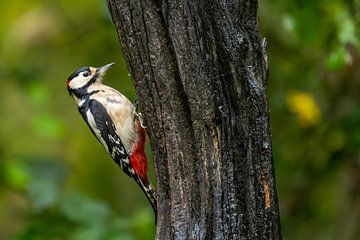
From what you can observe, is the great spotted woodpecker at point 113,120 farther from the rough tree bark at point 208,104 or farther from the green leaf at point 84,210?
the rough tree bark at point 208,104

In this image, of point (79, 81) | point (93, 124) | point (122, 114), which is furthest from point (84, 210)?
point (79, 81)

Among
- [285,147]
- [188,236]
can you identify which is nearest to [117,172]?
[285,147]

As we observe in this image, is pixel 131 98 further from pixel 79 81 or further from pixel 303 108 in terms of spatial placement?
pixel 303 108

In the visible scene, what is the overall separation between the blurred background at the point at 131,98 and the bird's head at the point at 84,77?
82cm

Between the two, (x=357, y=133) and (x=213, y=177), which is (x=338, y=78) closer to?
(x=357, y=133)

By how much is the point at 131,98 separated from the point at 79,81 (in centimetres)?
66

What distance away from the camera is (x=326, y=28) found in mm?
6832

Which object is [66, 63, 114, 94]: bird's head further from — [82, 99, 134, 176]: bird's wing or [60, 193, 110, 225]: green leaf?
[60, 193, 110, 225]: green leaf

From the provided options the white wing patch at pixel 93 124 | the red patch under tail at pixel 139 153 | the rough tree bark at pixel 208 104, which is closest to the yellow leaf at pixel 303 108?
the red patch under tail at pixel 139 153

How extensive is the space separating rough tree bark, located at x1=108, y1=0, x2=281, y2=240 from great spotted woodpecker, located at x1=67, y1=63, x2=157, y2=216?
169 centimetres

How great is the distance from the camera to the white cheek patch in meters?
5.98

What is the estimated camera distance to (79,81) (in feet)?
19.7

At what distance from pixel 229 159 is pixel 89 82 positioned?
237 cm

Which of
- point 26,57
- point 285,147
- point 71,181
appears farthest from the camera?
point 71,181
